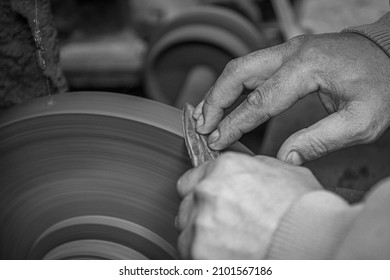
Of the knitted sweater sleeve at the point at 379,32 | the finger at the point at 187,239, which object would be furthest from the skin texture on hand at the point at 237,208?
the knitted sweater sleeve at the point at 379,32

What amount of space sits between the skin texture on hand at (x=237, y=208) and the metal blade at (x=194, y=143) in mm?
138

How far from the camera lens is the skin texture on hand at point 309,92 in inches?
31.0

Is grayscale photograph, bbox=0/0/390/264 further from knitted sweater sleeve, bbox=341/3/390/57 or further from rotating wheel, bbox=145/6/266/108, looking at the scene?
rotating wheel, bbox=145/6/266/108

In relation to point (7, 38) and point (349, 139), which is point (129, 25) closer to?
point (7, 38)

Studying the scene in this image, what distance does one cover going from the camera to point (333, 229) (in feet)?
1.84

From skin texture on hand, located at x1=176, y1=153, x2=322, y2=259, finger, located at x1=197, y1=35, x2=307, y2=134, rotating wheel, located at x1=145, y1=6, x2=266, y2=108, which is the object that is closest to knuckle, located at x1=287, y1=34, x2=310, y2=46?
finger, located at x1=197, y1=35, x2=307, y2=134

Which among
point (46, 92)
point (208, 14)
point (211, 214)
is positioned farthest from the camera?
point (208, 14)

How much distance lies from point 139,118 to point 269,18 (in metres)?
1.75

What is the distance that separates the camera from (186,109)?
82 centimetres

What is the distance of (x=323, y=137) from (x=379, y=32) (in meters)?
0.24

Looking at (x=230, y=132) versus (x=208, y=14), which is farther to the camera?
(x=208, y=14)

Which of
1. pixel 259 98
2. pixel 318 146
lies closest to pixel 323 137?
pixel 318 146

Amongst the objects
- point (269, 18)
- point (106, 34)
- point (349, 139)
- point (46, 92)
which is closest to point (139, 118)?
point (46, 92)
